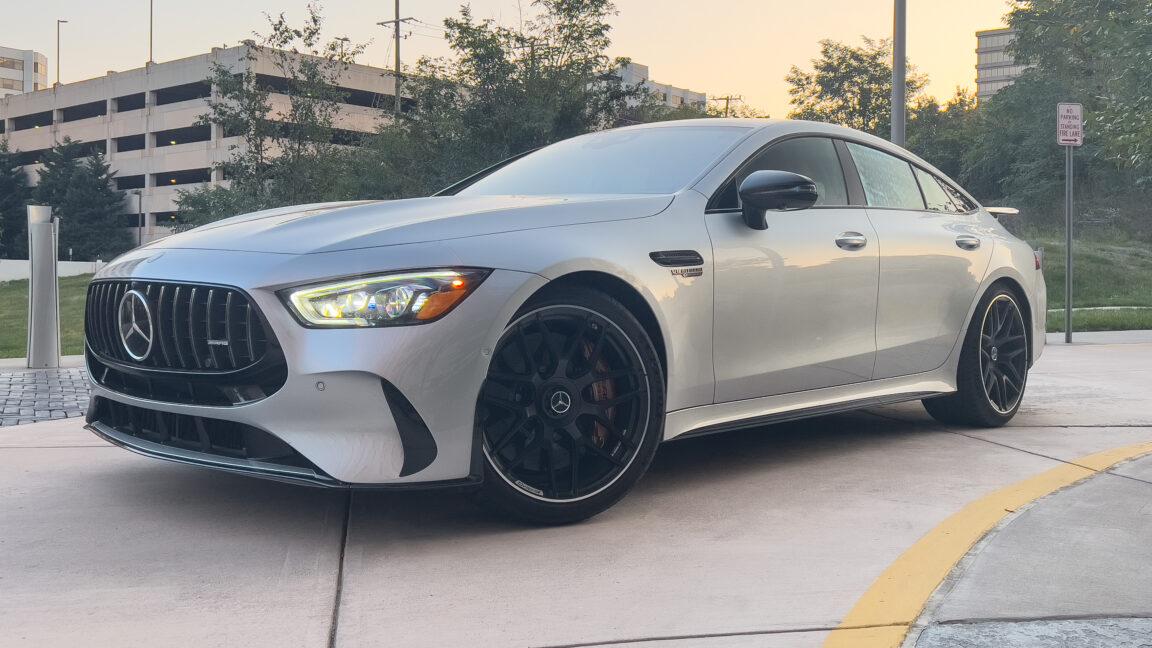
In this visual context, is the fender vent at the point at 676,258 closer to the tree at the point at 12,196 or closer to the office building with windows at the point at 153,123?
the office building with windows at the point at 153,123

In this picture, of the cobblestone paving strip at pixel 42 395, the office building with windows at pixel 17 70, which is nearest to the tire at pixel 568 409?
the cobblestone paving strip at pixel 42 395

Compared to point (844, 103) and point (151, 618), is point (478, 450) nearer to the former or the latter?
point (151, 618)

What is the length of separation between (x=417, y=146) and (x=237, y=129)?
8701 mm

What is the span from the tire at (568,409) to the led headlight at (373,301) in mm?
283

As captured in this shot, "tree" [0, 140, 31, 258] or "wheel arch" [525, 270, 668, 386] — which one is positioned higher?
"tree" [0, 140, 31, 258]

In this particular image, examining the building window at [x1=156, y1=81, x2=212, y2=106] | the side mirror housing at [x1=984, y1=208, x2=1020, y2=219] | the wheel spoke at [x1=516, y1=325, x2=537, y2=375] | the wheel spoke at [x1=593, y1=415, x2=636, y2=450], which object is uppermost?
the building window at [x1=156, y1=81, x2=212, y2=106]

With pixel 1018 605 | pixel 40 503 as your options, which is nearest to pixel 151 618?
pixel 40 503

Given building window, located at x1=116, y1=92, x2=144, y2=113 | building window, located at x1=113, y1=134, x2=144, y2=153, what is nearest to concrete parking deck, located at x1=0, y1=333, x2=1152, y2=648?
building window, located at x1=113, y1=134, x2=144, y2=153

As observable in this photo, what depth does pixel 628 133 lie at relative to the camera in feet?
17.4

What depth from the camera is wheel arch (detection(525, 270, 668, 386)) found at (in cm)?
382

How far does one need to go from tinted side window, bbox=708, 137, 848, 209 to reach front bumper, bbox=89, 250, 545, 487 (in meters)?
1.72

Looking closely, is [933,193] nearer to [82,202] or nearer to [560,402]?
[560,402]

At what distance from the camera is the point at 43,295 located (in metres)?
10.1

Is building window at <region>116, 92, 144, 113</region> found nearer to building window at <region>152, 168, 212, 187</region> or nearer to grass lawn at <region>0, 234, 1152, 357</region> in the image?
building window at <region>152, 168, 212, 187</region>
